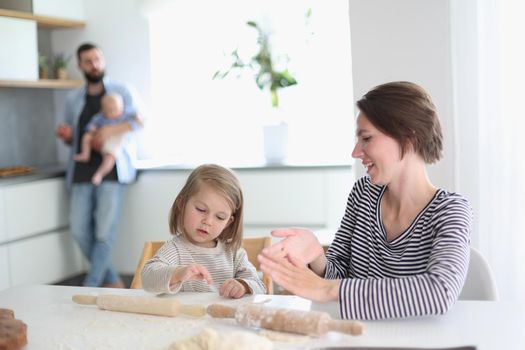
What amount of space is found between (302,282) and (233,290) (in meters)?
0.29

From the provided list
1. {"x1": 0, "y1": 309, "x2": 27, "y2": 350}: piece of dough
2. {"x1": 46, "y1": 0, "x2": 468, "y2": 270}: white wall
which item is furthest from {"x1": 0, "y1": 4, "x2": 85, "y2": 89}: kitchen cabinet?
{"x1": 0, "y1": 309, "x2": 27, "y2": 350}: piece of dough

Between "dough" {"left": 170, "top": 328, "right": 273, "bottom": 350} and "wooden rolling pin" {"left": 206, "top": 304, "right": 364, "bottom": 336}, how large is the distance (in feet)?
0.27

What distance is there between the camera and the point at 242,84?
4895 millimetres

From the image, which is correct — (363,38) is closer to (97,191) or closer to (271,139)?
(271,139)

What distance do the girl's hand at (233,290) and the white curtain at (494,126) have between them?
1.38 metres

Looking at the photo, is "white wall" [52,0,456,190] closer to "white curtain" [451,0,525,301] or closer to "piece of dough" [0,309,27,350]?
"white curtain" [451,0,525,301]

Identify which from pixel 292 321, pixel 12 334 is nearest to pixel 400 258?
pixel 292 321

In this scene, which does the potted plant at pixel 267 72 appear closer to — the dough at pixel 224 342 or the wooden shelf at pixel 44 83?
the wooden shelf at pixel 44 83

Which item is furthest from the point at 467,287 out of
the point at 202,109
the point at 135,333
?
the point at 202,109

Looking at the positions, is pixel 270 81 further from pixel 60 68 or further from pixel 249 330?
pixel 249 330

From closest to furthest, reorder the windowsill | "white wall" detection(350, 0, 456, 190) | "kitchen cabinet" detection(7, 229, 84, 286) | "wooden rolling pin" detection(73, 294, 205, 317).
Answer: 1. "wooden rolling pin" detection(73, 294, 205, 317)
2. "white wall" detection(350, 0, 456, 190)
3. the windowsill
4. "kitchen cabinet" detection(7, 229, 84, 286)

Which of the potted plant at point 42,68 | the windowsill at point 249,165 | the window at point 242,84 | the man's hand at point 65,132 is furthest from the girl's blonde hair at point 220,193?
the potted plant at point 42,68

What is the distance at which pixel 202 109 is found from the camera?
5.00m

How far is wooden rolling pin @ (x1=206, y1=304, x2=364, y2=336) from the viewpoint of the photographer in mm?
1396
